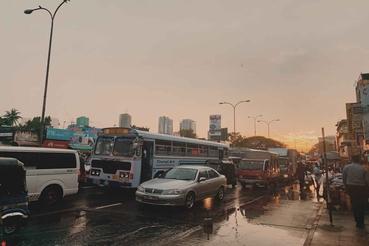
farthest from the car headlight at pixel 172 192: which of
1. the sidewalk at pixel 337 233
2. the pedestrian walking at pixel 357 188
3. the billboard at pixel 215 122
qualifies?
the billboard at pixel 215 122

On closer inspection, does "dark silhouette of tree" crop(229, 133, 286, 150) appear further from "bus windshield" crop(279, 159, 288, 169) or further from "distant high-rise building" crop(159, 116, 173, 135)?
"distant high-rise building" crop(159, 116, 173, 135)

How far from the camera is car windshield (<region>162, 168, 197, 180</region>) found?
43.3 feet

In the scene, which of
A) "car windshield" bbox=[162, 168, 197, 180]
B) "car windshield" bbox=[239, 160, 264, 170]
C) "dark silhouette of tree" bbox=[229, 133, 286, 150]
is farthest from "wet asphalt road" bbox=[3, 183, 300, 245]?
"dark silhouette of tree" bbox=[229, 133, 286, 150]

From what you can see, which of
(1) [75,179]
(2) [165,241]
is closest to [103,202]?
(1) [75,179]

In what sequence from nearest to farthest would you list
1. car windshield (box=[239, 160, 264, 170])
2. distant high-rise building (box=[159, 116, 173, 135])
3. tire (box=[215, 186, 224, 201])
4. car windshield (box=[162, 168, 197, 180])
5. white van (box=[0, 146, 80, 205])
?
white van (box=[0, 146, 80, 205])
car windshield (box=[162, 168, 197, 180])
tire (box=[215, 186, 224, 201])
car windshield (box=[239, 160, 264, 170])
distant high-rise building (box=[159, 116, 173, 135])

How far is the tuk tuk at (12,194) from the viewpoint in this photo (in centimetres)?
671

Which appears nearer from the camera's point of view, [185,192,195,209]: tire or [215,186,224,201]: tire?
[185,192,195,209]: tire

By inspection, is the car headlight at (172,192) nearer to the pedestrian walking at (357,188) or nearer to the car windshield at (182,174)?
the car windshield at (182,174)

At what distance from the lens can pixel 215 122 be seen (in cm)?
6781

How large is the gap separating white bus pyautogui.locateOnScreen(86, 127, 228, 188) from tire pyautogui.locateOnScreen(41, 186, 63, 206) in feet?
10.6

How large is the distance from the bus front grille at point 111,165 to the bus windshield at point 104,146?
496mm

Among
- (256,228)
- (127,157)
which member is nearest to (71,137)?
(127,157)

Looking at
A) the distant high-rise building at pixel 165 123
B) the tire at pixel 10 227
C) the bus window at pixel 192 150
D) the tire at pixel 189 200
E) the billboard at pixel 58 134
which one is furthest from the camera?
the distant high-rise building at pixel 165 123

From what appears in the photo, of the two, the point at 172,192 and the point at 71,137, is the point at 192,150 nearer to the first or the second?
the point at 172,192
